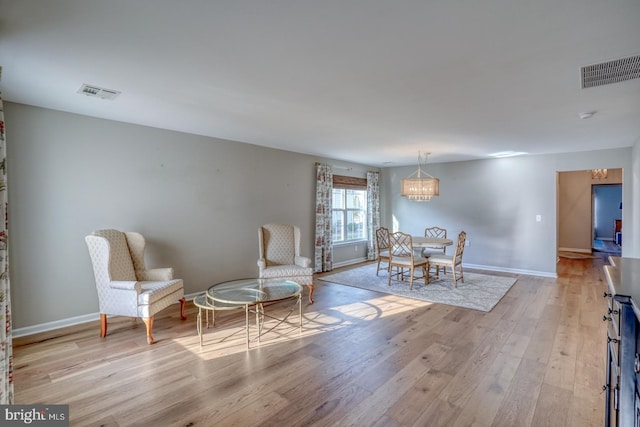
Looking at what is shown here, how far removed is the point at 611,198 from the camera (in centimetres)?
1090

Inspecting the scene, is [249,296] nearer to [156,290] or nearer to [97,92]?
[156,290]

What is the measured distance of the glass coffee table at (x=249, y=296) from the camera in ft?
10.1

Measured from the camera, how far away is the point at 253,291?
3.54 m

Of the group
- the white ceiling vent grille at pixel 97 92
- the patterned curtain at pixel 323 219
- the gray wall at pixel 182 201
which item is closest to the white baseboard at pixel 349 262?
the gray wall at pixel 182 201

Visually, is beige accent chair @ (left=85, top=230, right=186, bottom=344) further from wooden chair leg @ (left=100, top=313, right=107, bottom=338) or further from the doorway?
the doorway

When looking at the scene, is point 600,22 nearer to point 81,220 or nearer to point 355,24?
point 355,24

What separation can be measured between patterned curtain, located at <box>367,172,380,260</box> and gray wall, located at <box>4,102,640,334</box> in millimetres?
660

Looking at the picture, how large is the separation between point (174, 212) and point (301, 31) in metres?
3.26

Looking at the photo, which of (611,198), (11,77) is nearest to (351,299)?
(11,77)

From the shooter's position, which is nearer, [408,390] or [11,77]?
[408,390]

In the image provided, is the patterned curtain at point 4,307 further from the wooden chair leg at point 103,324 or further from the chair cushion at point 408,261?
the chair cushion at point 408,261

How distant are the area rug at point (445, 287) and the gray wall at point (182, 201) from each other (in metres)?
0.94

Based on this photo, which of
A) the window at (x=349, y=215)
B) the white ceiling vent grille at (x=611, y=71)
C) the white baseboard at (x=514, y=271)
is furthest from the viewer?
the window at (x=349, y=215)

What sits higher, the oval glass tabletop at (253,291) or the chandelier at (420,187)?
the chandelier at (420,187)
